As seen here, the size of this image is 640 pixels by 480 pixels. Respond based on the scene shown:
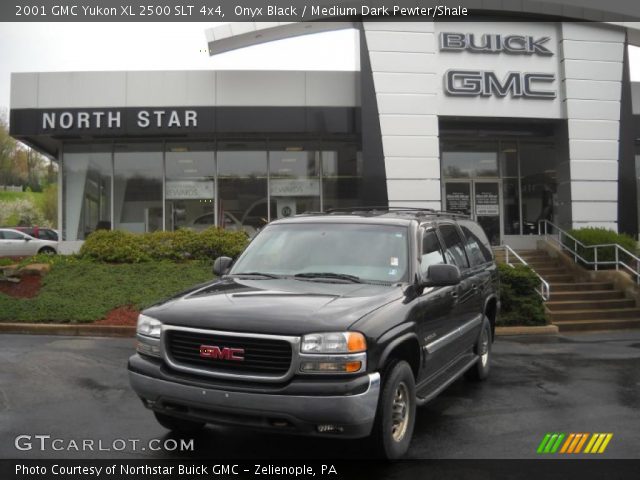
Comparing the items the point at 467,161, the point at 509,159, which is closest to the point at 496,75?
the point at 467,161

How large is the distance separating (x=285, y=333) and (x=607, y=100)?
1597cm

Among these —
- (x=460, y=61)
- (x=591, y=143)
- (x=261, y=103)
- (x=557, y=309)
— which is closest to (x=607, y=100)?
(x=591, y=143)

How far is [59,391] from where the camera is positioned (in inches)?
239

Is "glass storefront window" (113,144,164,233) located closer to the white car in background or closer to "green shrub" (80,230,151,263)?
"green shrub" (80,230,151,263)

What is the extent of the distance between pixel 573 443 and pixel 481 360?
2.06m

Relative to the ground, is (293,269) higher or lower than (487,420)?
higher

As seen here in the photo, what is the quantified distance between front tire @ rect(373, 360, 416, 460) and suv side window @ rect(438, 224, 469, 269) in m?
1.75

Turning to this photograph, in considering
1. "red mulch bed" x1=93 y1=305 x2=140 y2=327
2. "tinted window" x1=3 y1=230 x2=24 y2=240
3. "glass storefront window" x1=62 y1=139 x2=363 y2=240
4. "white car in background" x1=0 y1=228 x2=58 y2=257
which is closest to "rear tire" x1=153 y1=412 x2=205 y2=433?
"red mulch bed" x1=93 y1=305 x2=140 y2=327

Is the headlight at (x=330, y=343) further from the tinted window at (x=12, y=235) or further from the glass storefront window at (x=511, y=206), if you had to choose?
the tinted window at (x=12, y=235)

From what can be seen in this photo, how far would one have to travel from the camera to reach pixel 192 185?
60.0 feet

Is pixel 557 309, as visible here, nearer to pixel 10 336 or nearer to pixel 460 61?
pixel 460 61

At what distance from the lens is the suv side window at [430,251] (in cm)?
503

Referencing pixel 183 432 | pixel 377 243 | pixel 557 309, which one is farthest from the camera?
pixel 557 309

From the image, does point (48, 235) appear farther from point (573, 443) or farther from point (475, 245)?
point (573, 443)
